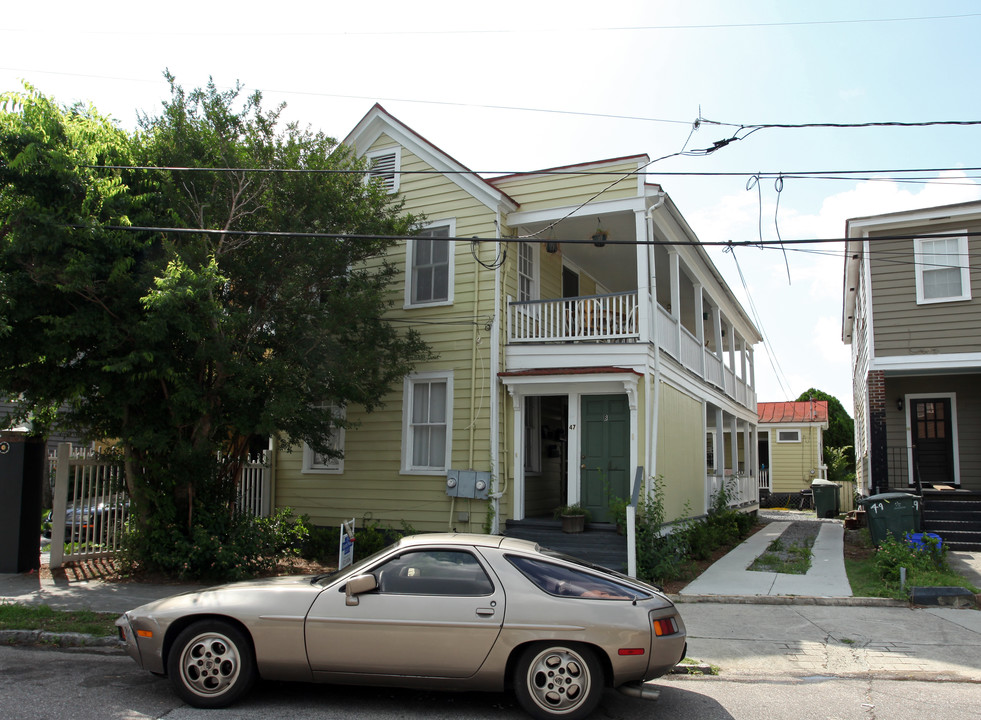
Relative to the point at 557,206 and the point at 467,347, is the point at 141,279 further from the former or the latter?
the point at 557,206

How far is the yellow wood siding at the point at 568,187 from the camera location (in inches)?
499

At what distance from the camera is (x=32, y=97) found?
31.4 feet

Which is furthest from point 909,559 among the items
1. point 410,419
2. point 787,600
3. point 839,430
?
point 839,430

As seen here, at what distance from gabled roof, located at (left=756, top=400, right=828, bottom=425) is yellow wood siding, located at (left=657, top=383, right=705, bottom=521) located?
18053 millimetres

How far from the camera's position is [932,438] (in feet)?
54.7

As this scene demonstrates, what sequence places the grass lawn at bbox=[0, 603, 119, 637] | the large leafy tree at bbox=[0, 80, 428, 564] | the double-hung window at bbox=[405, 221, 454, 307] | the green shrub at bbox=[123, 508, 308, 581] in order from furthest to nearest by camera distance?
the double-hung window at bbox=[405, 221, 454, 307] < the green shrub at bbox=[123, 508, 308, 581] < the large leafy tree at bbox=[0, 80, 428, 564] < the grass lawn at bbox=[0, 603, 119, 637]

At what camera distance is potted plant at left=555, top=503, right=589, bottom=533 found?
39.3ft

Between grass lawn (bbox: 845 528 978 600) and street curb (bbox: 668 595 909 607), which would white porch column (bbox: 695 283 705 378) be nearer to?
grass lawn (bbox: 845 528 978 600)

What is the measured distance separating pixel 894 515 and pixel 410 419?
8.34 metres

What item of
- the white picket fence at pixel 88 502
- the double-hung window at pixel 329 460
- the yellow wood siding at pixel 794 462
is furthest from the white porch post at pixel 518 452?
the yellow wood siding at pixel 794 462

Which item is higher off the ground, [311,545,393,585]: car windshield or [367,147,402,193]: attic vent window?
[367,147,402,193]: attic vent window

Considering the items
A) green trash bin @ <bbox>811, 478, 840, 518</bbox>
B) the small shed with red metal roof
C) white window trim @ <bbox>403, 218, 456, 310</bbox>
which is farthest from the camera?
the small shed with red metal roof

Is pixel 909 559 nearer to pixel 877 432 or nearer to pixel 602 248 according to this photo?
pixel 877 432

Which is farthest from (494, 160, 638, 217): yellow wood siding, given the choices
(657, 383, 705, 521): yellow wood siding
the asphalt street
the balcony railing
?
the asphalt street
